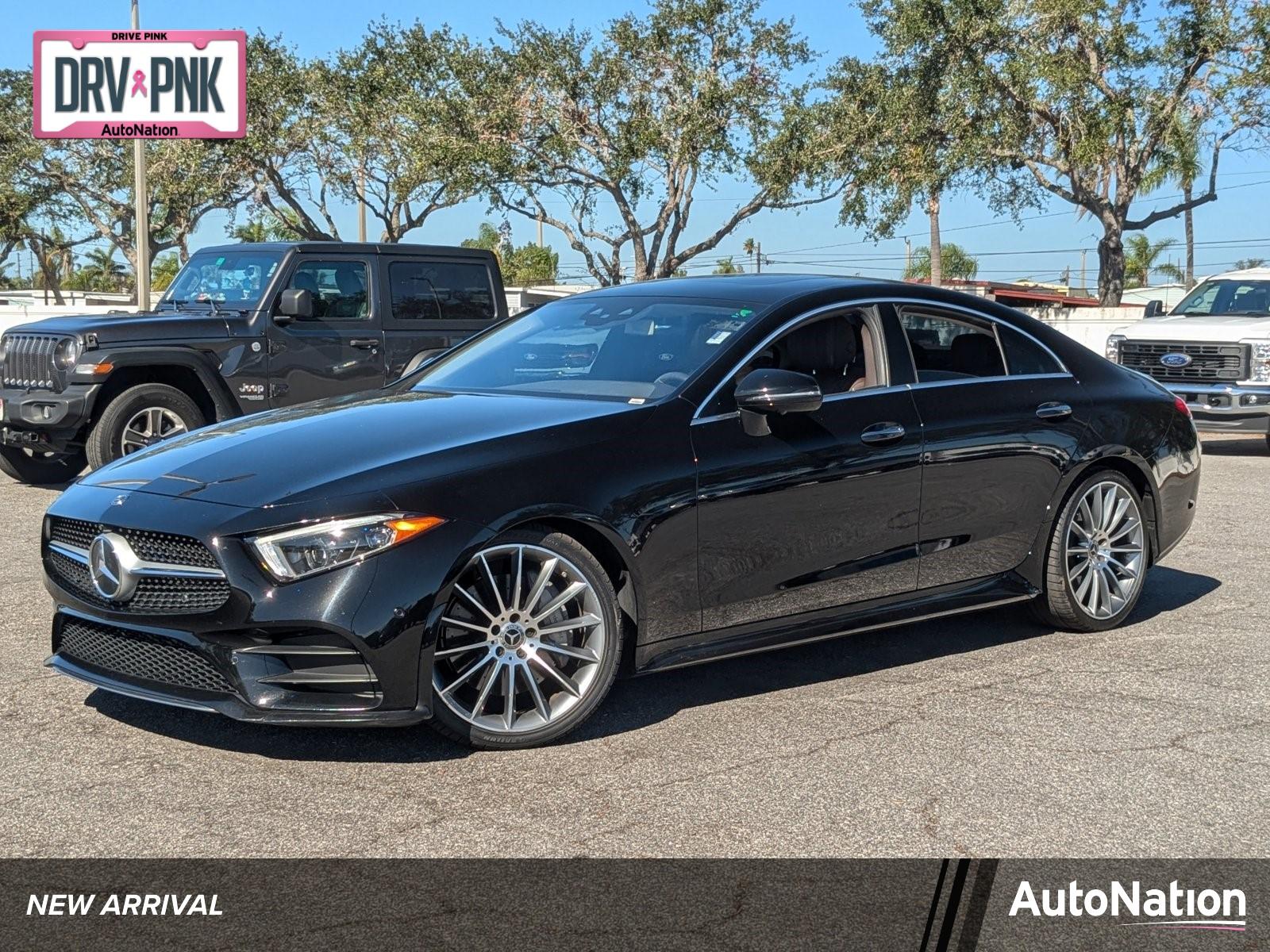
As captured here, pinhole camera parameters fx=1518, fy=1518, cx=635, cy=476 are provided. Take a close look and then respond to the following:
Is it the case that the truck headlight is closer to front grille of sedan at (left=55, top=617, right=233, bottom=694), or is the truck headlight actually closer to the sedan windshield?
the sedan windshield

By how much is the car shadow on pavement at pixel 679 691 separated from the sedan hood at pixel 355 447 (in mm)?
824

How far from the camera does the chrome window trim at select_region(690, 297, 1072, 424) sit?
5531mm

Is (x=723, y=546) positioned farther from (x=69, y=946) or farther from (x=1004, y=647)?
(x=69, y=946)

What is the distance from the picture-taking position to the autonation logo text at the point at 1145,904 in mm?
3648

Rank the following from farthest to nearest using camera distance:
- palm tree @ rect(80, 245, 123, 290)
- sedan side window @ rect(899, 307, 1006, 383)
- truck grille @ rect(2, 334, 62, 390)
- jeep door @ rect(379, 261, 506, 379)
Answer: palm tree @ rect(80, 245, 123, 290) → jeep door @ rect(379, 261, 506, 379) → truck grille @ rect(2, 334, 62, 390) → sedan side window @ rect(899, 307, 1006, 383)

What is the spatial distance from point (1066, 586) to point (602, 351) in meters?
2.32

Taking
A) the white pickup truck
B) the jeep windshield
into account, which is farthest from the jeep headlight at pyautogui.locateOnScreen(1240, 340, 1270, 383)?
the jeep windshield

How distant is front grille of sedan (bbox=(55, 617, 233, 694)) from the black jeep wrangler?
6.21m

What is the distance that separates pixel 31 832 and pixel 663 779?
5.96ft

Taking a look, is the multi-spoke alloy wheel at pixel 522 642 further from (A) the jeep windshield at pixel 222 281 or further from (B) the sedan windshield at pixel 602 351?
(A) the jeep windshield at pixel 222 281

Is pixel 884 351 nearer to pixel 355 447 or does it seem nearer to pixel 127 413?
pixel 355 447

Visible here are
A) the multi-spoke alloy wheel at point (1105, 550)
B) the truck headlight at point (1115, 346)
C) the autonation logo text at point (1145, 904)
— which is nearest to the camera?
the autonation logo text at point (1145, 904)

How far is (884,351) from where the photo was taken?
6188 millimetres

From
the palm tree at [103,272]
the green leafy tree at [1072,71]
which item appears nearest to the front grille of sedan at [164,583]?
the green leafy tree at [1072,71]
